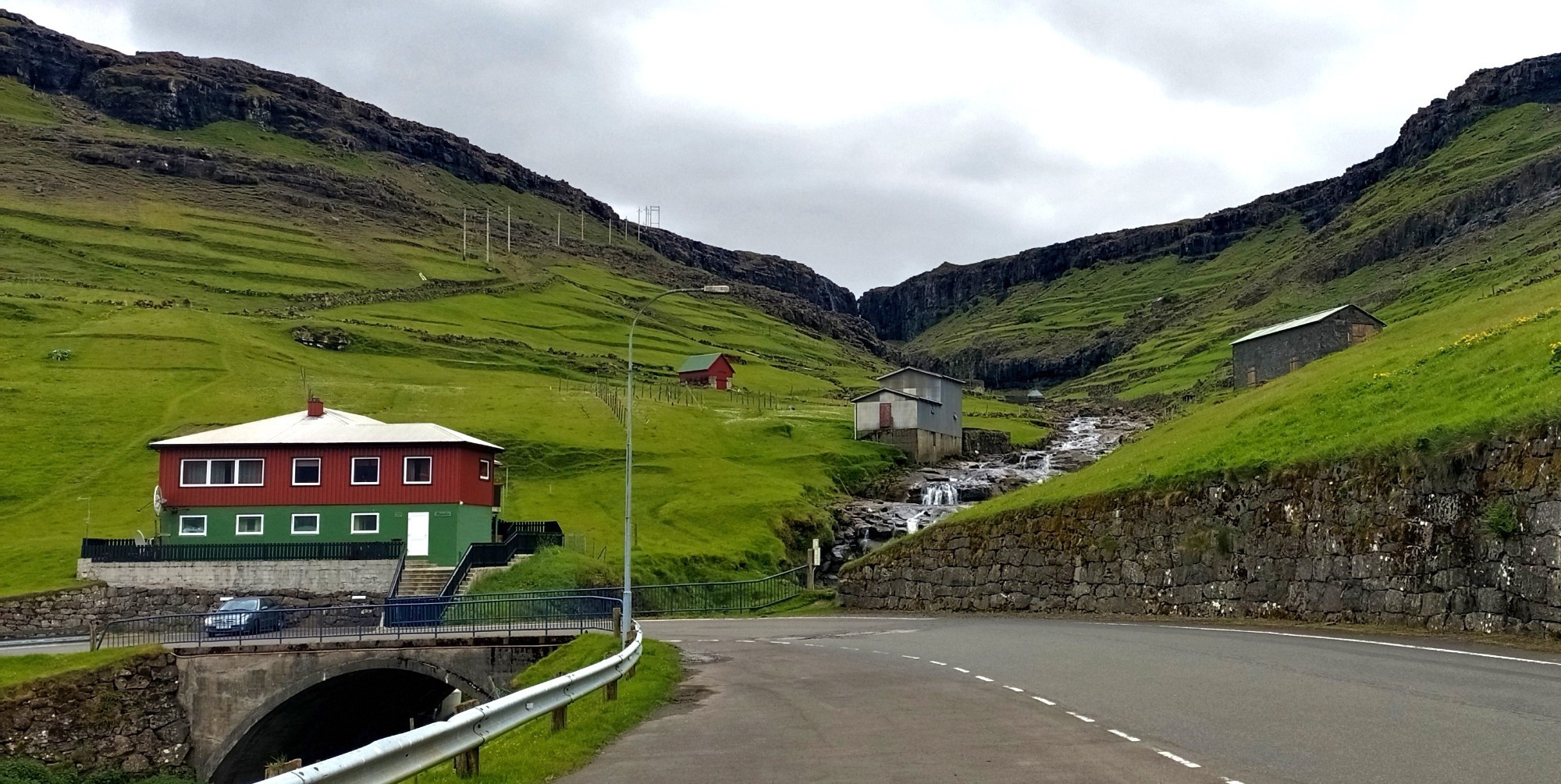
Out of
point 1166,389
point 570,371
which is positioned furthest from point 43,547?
point 1166,389

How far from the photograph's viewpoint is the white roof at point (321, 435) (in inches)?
2207

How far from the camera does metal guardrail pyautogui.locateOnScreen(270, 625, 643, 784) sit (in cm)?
873

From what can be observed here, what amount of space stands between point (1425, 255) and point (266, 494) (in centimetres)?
15399

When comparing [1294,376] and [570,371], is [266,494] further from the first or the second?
[570,371]

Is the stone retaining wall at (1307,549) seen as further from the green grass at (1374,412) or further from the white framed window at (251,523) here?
the white framed window at (251,523)

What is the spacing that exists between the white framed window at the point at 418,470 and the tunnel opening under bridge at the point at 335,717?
11.2 metres

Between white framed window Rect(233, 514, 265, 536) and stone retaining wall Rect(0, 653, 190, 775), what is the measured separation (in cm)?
1996

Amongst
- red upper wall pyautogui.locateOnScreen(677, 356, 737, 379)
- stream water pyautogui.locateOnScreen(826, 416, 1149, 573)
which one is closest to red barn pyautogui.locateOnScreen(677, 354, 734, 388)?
red upper wall pyautogui.locateOnScreen(677, 356, 737, 379)

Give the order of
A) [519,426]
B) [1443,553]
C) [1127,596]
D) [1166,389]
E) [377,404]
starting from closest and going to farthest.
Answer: [1443,553] → [1127,596] → [519,426] → [377,404] → [1166,389]

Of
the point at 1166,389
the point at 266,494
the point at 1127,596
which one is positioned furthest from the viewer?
the point at 1166,389

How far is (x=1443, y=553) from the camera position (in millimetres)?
22609

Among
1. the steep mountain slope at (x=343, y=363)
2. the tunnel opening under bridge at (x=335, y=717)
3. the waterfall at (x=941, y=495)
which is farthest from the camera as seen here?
the waterfall at (x=941, y=495)

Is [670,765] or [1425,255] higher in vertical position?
[1425,255]

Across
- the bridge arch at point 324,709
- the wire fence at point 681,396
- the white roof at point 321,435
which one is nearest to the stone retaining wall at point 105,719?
the bridge arch at point 324,709
